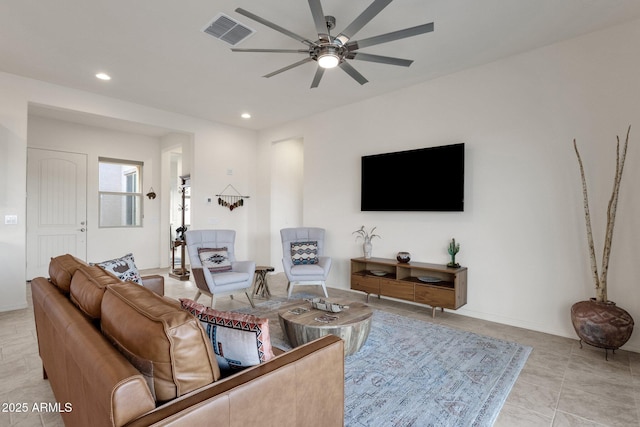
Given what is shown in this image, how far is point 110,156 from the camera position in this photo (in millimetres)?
6254

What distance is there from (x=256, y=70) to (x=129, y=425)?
147 inches

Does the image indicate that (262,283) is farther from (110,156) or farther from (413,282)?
(110,156)

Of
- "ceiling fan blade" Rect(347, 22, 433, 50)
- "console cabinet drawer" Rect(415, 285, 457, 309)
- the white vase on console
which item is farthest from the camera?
the white vase on console

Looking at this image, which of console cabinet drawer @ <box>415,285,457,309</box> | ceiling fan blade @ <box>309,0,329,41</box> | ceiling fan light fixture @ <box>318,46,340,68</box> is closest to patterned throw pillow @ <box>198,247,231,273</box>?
console cabinet drawer @ <box>415,285,457,309</box>

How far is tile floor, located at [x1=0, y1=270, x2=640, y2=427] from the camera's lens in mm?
1936

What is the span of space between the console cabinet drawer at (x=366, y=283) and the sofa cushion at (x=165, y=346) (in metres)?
3.34

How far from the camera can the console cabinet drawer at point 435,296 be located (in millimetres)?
3572

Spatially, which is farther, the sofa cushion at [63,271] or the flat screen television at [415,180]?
the flat screen television at [415,180]

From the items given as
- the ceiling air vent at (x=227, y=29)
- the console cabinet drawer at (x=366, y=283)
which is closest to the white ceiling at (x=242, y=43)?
the ceiling air vent at (x=227, y=29)

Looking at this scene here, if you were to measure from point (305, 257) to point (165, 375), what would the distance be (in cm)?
373

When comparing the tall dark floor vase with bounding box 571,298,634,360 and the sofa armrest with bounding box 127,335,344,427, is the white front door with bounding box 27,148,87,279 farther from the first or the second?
the tall dark floor vase with bounding box 571,298,634,360

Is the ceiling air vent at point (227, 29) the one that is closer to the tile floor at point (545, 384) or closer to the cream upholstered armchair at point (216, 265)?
the cream upholstered armchair at point (216, 265)

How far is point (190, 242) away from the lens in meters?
4.26

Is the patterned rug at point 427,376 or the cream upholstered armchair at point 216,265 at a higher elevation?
the cream upholstered armchair at point 216,265
